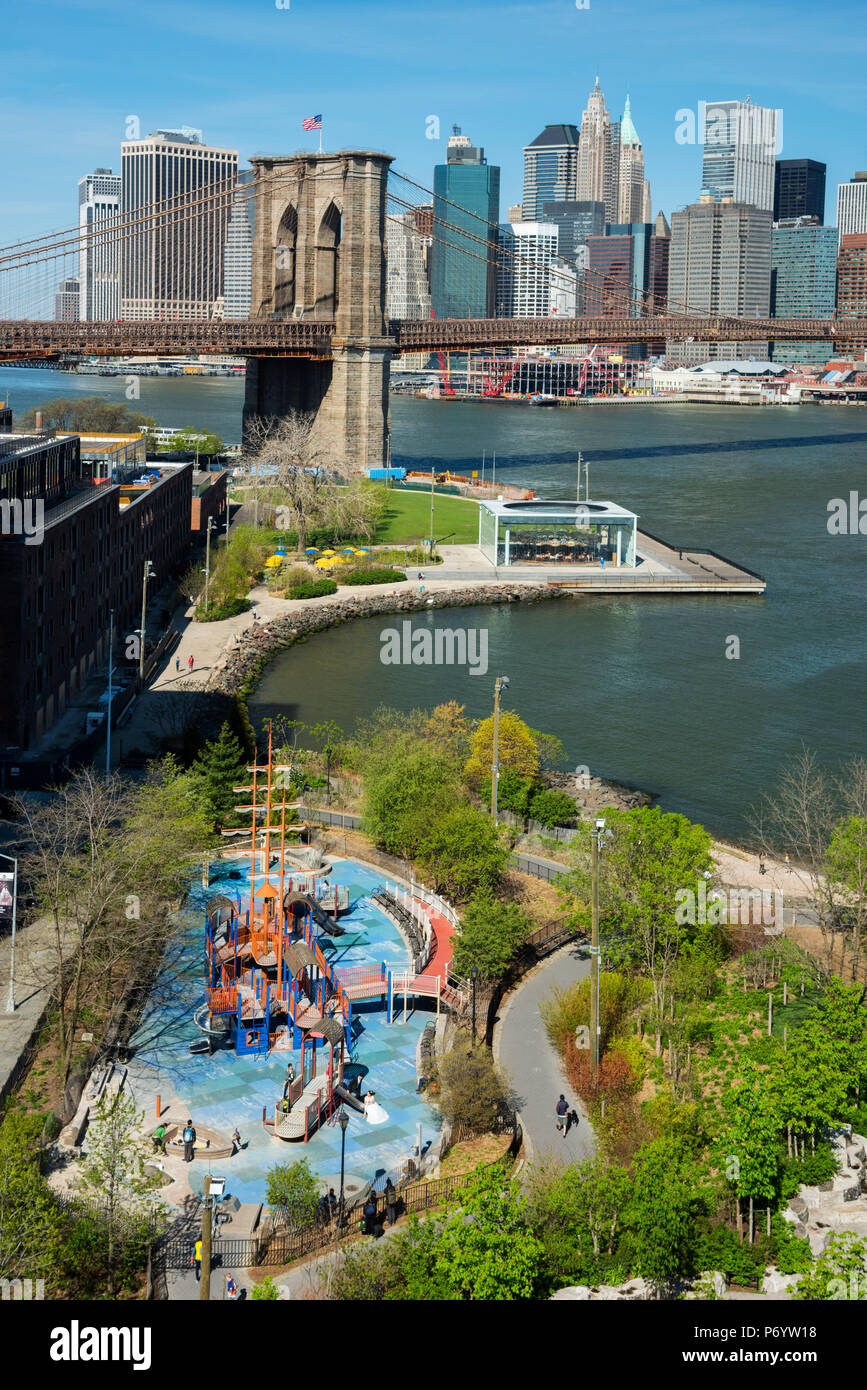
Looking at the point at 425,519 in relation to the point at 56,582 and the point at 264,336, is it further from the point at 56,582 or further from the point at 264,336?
the point at 56,582

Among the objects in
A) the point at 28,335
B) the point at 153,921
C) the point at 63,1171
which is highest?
the point at 28,335

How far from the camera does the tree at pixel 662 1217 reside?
681 inches

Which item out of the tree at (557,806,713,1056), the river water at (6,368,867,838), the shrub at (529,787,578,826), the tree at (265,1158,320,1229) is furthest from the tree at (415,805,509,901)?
the tree at (265,1158,320,1229)

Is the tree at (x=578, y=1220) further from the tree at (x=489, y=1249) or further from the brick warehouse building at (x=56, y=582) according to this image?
the brick warehouse building at (x=56, y=582)

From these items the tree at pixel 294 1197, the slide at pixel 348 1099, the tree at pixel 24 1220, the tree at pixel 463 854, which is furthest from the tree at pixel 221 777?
the tree at pixel 24 1220

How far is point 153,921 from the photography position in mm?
24359

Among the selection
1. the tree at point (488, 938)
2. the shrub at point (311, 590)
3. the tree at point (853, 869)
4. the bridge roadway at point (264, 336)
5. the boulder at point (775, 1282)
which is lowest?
the boulder at point (775, 1282)

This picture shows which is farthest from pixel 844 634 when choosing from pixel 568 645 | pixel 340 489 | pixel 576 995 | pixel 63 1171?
pixel 63 1171

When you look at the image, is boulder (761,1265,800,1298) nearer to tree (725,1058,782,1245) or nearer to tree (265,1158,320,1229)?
tree (725,1058,782,1245)

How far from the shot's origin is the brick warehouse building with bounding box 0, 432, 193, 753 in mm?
35188

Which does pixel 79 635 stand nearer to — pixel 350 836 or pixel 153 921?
pixel 350 836

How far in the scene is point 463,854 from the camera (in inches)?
1136

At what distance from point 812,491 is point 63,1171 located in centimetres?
9243

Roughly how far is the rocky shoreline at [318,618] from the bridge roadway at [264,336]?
2778 cm
